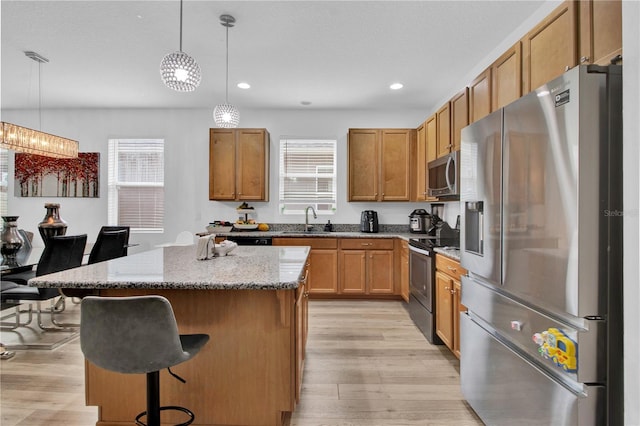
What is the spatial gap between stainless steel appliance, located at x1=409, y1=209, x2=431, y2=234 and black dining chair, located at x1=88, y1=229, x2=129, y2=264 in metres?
3.63

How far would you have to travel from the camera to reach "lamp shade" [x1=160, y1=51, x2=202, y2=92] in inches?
78.7

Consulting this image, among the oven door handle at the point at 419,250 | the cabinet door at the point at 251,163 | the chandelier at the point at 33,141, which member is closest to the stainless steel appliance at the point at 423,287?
the oven door handle at the point at 419,250

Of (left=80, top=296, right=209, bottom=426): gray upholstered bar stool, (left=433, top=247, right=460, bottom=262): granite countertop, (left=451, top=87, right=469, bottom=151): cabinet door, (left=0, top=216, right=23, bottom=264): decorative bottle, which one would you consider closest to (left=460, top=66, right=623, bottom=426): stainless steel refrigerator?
(left=433, top=247, right=460, bottom=262): granite countertop

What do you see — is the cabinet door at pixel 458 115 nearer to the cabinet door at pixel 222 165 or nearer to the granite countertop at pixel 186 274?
the granite countertop at pixel 186 274

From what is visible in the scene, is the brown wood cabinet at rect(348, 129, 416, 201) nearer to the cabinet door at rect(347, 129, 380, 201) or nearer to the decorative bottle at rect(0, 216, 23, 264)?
the cabinet door at rect(347, 129, 380, 201)

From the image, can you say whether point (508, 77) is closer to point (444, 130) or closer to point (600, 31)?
point (600, 31)

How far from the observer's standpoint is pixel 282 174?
16.6ft

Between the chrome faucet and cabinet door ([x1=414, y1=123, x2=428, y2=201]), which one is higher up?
cabinet door ([x1=414, y1=123, x2=428, y2=201])

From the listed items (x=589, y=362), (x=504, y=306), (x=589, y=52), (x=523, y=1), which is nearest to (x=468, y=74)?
(x=523, y=1)

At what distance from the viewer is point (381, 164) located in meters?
4.70

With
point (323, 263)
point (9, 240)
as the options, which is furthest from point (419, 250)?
point (9, 240)

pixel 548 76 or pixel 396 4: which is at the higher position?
pixel 396 4

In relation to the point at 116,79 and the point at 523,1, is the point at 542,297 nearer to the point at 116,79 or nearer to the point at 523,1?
the point at 523,1

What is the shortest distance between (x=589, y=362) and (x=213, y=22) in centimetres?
315
